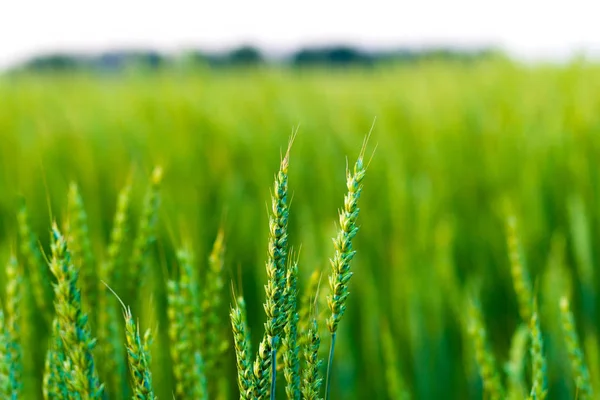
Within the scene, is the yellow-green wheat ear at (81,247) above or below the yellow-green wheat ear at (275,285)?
above

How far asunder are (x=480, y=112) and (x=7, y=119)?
174cm

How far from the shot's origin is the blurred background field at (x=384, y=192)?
107cm

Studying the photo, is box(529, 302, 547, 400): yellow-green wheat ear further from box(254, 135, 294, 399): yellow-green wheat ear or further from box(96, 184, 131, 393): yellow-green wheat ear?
box(96, 184, 131, 393): yellow-green wheat ear

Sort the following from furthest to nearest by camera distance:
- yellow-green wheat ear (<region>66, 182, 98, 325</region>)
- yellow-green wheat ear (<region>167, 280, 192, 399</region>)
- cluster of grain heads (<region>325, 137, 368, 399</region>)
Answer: yellow-green wheat ear (<region>66, 182, 98, 325</region>) → yellow-green wheat ear (<region>167, 280, 192, 399</region>) → cluster of grain heads (<region>325, 137, 368, 399</region>)

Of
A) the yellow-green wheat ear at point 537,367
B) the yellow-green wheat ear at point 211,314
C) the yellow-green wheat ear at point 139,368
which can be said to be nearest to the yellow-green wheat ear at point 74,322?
the yellow-green wheat ear at point 139,368

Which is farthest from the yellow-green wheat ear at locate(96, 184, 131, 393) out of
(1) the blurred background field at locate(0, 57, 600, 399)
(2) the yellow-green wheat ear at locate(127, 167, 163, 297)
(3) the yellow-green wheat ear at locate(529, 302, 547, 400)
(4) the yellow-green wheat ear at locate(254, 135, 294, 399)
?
(3) the yellow-green wheat ear at locate(529, 302, 547, 400)

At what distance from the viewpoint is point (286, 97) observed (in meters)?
2.16

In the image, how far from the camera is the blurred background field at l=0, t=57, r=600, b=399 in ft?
3.50

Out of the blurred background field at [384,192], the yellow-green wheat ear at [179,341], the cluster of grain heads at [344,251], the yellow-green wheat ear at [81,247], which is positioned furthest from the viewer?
the blurred background field at [384,192]

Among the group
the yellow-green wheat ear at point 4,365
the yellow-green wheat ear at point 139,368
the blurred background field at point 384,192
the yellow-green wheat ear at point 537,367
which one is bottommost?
the yellow-green wheat ear at point 537,367

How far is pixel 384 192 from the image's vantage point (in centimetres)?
151

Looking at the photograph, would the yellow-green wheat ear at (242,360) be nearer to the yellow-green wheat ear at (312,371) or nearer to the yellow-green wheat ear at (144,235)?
the yellow-green wheat ear at (312,371)

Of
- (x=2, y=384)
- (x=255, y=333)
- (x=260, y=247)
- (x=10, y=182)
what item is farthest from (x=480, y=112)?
(x=2, y=384)

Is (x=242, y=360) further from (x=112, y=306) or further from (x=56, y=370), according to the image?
(x=112, y=306)
